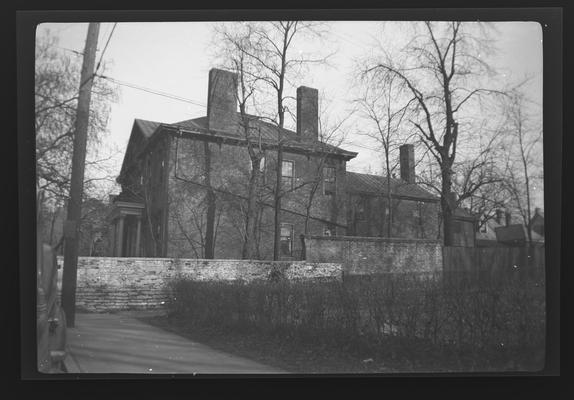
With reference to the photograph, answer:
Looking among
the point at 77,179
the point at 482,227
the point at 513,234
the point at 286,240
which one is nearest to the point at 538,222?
the point at 513,234

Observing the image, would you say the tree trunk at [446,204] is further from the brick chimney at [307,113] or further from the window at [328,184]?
the brick chimney at [307,113]

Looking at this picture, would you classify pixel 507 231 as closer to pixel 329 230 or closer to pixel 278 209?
pixel 329 230

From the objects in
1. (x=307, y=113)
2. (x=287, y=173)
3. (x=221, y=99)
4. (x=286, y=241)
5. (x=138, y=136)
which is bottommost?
(x=286, y=241)

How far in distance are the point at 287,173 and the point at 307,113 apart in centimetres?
56

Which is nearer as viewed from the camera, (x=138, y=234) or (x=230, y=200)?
(x=138, y=234)

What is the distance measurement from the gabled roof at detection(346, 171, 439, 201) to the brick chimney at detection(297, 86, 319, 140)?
19.0 inches

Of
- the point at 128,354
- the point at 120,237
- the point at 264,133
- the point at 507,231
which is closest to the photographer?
the point at 128,354

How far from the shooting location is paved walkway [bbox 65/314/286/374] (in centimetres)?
370

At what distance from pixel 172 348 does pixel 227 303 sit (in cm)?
56

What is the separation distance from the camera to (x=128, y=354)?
3.72 m

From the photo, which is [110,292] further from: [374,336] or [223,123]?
[374,336]

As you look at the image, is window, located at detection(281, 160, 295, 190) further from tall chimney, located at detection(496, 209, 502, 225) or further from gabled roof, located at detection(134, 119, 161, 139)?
tall chimney, located at detection(496, 209, 502, 225)

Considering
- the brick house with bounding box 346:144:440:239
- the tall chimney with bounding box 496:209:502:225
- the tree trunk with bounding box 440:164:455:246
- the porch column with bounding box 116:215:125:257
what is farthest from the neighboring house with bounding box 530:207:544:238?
the porch column with bounding box 116:215:125:257

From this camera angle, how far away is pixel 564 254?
393 cm
